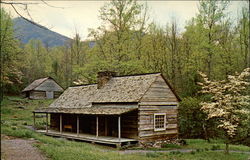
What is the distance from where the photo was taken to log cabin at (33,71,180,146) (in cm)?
2128

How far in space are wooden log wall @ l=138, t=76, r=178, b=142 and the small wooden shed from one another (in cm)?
3834

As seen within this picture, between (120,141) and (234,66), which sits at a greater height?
(234,66)

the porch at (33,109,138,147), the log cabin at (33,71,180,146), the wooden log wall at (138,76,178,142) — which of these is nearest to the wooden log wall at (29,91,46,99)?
the porch at (33,109,138,147)

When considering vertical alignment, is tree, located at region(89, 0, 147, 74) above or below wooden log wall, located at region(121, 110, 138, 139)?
above

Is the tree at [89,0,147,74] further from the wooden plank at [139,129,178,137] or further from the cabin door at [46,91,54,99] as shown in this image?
the cabin door at [46,91,54,99]

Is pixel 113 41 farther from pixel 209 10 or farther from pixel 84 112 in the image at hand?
pixel 84 112

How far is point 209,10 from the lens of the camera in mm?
33875

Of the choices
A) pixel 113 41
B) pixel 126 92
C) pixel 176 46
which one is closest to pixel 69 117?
pixel 126 92

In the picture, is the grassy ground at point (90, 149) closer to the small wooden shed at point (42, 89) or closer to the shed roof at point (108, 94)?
the shed roof at point (108, 94)

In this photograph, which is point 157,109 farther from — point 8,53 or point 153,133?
point 8,53

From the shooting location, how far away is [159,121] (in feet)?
74.9

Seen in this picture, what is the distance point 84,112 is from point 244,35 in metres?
22.9

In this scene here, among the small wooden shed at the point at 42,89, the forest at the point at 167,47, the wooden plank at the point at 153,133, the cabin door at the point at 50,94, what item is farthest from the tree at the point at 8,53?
the wooden plank at the point at 153,133

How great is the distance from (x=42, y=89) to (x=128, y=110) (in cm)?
4054
